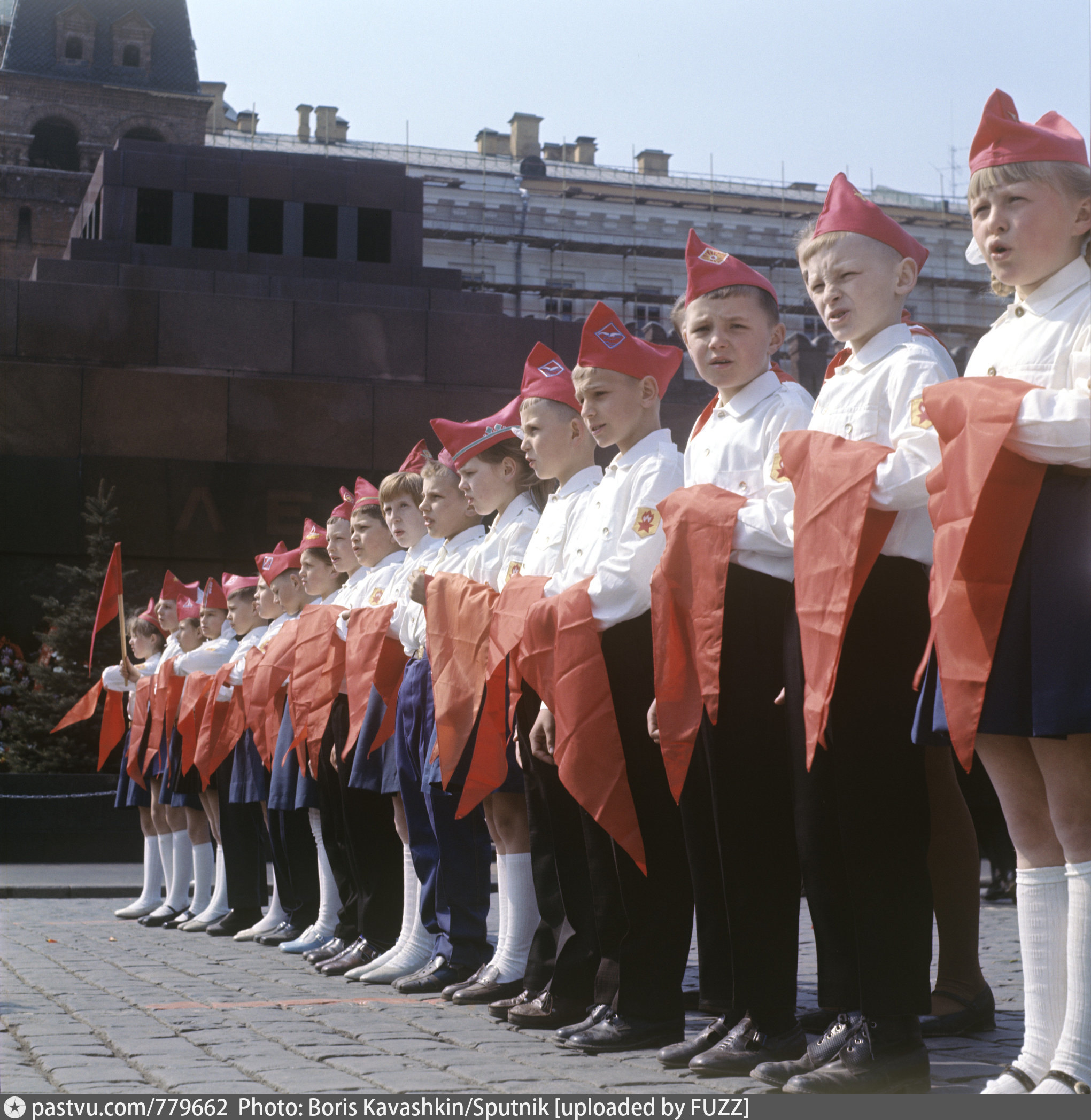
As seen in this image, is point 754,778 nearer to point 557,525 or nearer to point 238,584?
point 557,525

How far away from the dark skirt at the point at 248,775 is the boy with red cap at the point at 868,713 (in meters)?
5.62

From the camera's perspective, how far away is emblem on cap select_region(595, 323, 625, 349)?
4.89m

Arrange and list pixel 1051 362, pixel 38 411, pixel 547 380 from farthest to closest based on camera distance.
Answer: pixel 38 411, pixel 547 380, pixel 1051 362

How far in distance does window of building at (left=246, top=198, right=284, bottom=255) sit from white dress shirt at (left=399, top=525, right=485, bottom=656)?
22390 millimetres

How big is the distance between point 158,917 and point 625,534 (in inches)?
264

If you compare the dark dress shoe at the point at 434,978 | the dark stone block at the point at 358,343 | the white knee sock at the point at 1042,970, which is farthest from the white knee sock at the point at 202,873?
the dark stone block at the point at 358,343

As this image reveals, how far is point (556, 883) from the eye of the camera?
203 inches

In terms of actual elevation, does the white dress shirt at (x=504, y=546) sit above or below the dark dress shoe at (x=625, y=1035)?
above

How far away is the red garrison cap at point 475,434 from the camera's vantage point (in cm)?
600

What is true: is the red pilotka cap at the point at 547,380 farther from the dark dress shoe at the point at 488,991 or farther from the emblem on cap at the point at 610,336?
the dark dress shoe at the point at 488,991

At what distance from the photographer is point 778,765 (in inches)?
157

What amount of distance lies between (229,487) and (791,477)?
749 inches

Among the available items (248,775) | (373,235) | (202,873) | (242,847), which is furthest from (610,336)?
(373,235)

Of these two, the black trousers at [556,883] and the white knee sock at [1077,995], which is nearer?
the white knee sock at [1077,995]
